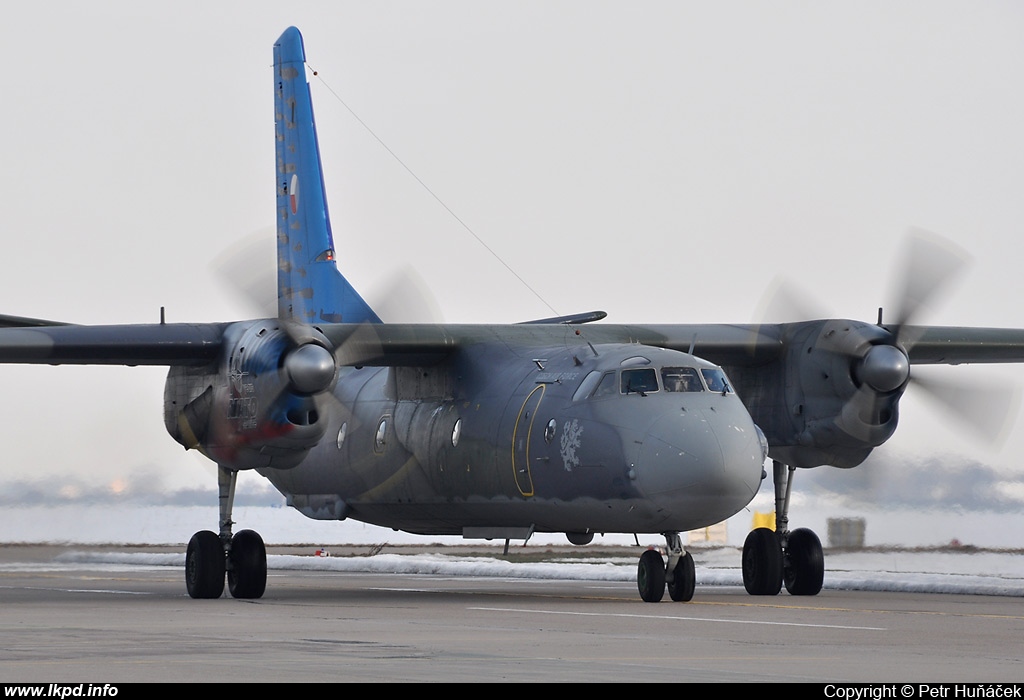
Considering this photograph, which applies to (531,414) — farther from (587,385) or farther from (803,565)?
(803,565)

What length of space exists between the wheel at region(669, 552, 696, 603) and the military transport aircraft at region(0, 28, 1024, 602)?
18 mm

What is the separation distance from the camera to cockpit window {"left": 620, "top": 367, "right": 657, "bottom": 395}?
1759cm

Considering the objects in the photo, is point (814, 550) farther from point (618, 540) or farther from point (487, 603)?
point (618, 540)

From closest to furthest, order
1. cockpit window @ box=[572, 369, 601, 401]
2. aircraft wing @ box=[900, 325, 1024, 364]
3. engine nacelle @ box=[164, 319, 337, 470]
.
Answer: cockpit window @ box=[572, 369, 601, 401]
engine nacelle @ box=[164, 319, 337, 470]
aircraft wing @ box=[900, 325, 1024, 364]

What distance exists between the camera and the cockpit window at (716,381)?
17719mm

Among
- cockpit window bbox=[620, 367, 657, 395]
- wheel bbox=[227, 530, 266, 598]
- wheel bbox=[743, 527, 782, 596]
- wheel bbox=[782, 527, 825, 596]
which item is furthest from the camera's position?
wheel bbox=[782, 527, 825, 596]

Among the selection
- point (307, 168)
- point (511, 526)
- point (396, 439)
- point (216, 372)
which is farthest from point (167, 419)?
point (307, 168)

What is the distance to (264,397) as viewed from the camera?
18625mm

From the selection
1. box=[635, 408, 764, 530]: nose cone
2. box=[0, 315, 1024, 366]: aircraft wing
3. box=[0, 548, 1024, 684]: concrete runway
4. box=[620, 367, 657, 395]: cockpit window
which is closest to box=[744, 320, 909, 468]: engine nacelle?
box=[0, 315, 1024, 366]: aircraft wing

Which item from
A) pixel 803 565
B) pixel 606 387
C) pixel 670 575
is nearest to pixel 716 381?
pixel 606 387

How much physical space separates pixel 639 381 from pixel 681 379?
0.46m

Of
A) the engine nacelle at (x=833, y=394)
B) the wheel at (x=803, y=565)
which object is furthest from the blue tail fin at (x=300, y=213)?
the wheel at (x=803, y=565)

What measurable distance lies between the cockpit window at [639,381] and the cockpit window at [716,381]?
0.58 meters

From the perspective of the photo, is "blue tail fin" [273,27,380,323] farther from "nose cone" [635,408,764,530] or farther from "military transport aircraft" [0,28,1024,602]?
"nose cone" [635,408,764,530]
